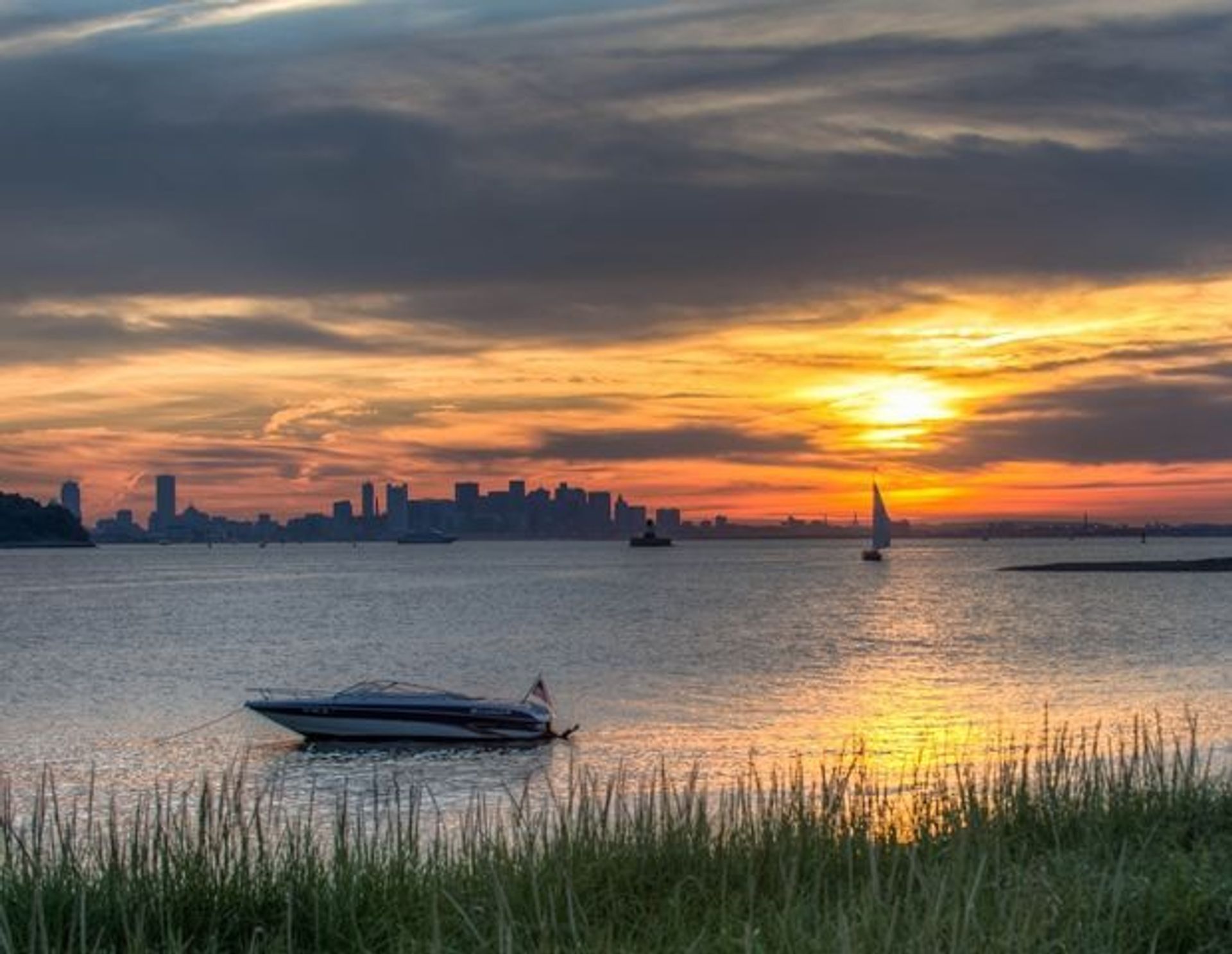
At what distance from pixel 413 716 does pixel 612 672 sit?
65.4 feet

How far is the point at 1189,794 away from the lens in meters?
14.6

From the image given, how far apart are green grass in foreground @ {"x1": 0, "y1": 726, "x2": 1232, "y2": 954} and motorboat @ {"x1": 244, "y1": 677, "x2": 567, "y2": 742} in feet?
87.1

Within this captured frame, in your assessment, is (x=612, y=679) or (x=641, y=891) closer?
(x=641, y=891)

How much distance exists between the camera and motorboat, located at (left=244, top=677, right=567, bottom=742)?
4084 centimetres

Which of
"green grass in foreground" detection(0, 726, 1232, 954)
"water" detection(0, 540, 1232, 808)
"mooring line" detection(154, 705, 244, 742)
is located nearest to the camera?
"green grass in foreground" detection(0, 726, 1232, 954)

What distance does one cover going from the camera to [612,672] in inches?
2373

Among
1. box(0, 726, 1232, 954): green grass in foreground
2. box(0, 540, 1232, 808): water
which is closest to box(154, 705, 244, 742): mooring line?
box(0, 540, 1232, 808): water

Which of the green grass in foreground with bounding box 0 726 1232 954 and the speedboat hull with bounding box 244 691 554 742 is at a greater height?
the green grass in foreground with bounding box 0 726 1232 954

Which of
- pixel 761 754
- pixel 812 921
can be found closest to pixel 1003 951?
pixel 812 921

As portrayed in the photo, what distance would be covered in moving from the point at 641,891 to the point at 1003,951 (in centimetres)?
470

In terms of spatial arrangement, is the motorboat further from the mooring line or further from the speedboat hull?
the mooring line

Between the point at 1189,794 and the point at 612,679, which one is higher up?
the point at 1189,794

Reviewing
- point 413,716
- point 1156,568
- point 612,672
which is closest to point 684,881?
point 413,716

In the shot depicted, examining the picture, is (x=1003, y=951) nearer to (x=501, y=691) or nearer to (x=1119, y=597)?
(x=501, y=691)
